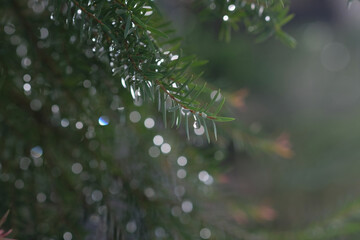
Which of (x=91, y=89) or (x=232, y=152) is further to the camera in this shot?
(x=232, y=152)

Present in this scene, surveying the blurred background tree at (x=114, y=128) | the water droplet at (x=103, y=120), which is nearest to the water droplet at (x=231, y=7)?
the blurred background tree at (x=114, y=128)

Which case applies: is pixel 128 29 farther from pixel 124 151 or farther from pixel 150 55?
pixel 124 151

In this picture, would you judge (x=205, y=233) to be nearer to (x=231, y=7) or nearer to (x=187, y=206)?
(x=187, y=206)

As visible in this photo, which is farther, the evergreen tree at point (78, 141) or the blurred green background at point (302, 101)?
the blurred green background at point (302, 101)

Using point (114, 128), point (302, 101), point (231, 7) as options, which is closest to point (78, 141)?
point (114, 128)

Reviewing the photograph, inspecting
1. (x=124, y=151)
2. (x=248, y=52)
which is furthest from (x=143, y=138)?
(x=248, y=52)

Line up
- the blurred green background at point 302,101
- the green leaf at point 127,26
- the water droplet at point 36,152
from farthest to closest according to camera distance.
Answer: the blurred green background at point 302,101
the water droplet at point 36,152
the green leaf at point 127,26

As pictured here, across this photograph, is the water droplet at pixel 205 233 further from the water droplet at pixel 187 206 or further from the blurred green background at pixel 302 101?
the blurred green background at pixel 302 101

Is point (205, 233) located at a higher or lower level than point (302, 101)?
lower
